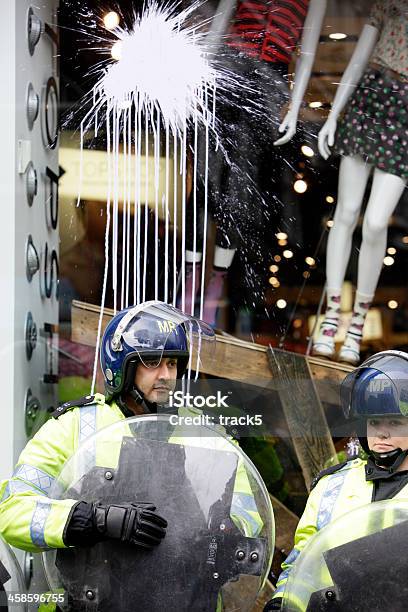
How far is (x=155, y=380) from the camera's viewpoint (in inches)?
163

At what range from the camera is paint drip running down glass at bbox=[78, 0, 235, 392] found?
4.81 m

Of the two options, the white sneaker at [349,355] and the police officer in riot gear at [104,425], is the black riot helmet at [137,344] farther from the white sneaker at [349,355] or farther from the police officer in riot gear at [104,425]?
the white sneaker at [349,355]

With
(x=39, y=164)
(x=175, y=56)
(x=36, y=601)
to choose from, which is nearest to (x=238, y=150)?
(x=175, y=56)

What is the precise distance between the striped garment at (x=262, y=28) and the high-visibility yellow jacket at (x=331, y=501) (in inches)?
67.2

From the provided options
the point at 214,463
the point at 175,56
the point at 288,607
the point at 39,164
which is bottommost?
the point at 288,607

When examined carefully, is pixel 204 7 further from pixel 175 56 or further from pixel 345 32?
pixel 345 32

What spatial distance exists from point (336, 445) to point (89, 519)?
1.53 m

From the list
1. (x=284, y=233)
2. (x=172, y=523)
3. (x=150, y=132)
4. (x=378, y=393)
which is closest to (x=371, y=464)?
(x=378, y=393)

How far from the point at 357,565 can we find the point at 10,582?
1096mm

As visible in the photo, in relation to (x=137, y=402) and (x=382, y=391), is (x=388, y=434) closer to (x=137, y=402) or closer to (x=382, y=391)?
(x=382, y=391)

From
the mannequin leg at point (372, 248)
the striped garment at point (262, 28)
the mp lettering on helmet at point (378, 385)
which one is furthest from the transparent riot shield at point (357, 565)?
the striped garment at point (262, 28)

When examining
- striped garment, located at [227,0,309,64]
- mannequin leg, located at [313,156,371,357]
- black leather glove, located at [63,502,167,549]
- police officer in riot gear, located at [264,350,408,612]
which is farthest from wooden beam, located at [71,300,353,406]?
black leather glove, located at [63,502,167,549]

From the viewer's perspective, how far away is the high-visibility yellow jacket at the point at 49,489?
12.1ft

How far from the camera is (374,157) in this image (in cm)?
489
